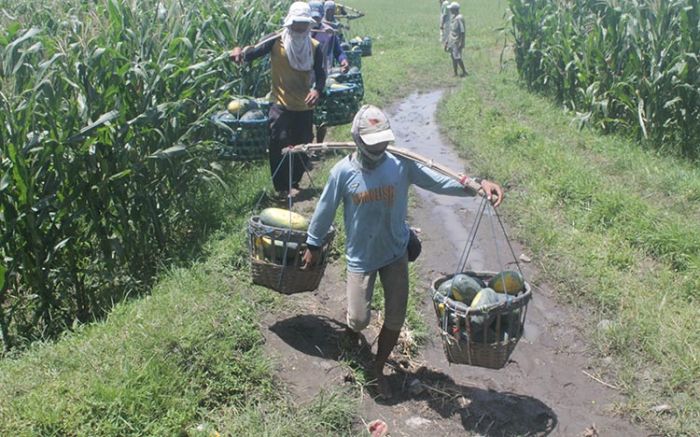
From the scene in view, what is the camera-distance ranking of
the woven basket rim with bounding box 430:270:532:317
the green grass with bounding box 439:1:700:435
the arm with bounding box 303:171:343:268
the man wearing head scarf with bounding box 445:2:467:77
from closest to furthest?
the woven basket rim with bounding box 430:270:532:317
the arm with bounding box 303:171:343:268
the green grass with bounding box 439:1:700:435
the man wearing head scarf with bounding box 445:2:467:77

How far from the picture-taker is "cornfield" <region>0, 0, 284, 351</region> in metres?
5.98

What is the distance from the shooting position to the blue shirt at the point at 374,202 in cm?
494

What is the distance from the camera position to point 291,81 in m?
7.89

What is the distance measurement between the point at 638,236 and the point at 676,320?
1.53 m

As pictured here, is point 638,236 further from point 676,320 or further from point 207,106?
point 207,106

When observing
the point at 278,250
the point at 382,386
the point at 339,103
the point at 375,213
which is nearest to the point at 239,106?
the point at 339,103

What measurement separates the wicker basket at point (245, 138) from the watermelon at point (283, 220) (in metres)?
2.14

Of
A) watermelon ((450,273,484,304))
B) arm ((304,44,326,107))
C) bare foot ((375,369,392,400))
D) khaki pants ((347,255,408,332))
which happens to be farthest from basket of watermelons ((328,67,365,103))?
watermelon ((450,273,484,304))

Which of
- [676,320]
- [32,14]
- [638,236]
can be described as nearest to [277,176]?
[638,236]

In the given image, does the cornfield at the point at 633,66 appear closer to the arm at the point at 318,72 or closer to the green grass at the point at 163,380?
the arm at the point at 318,72

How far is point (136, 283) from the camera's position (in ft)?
22.3

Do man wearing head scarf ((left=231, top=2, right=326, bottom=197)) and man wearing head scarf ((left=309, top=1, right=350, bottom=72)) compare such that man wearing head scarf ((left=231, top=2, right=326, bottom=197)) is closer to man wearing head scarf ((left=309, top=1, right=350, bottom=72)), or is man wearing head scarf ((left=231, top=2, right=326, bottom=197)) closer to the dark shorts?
the dark shorts

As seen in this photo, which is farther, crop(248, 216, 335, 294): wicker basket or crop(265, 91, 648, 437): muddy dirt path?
crop(248, 216, 335, 294): wicker basket

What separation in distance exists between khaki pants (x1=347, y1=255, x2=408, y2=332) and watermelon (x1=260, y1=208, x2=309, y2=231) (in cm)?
76
